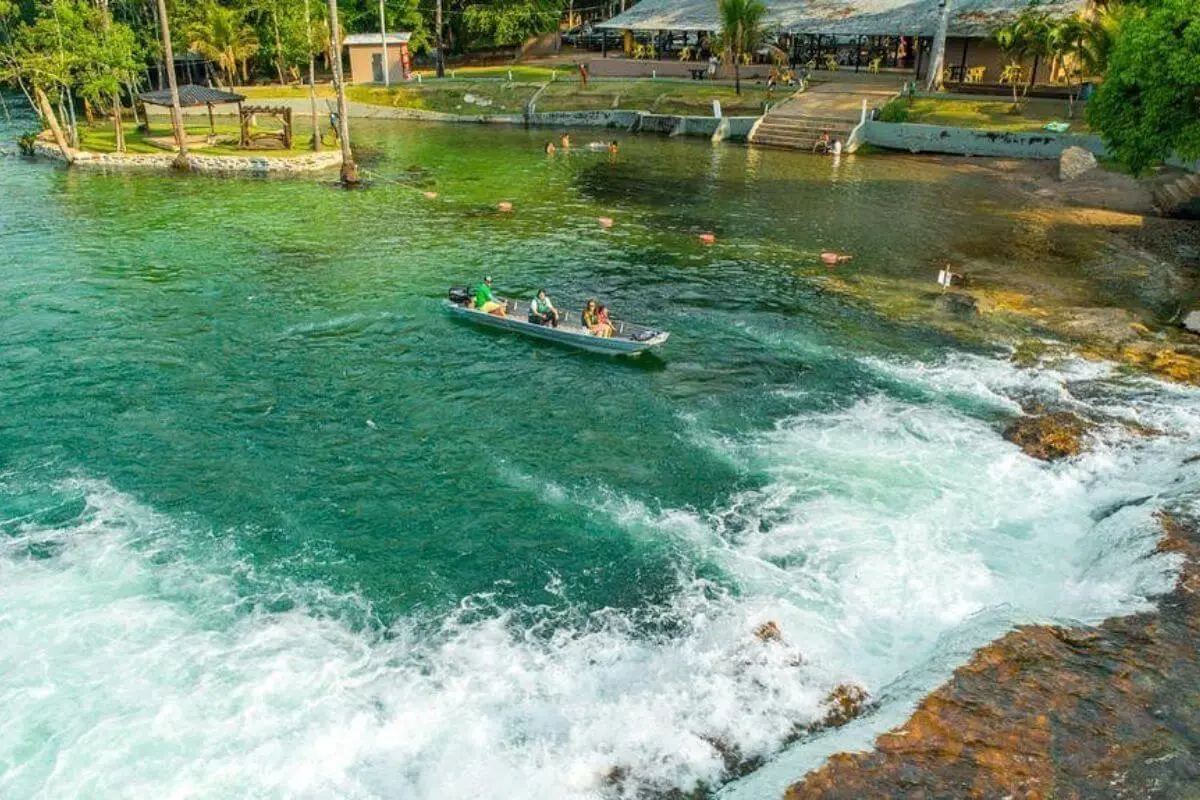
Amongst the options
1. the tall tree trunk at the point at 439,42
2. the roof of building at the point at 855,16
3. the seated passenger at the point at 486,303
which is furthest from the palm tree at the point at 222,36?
the seated passenger at the point at 486,303

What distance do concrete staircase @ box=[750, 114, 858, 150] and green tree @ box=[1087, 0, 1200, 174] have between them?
22766 millimetres

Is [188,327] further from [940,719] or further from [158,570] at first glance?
[940,719]

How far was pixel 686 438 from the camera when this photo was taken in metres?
24.4

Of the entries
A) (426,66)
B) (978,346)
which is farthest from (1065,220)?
(426,66)

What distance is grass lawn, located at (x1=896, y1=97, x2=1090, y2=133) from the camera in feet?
193

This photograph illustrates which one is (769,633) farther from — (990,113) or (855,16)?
(855,16)

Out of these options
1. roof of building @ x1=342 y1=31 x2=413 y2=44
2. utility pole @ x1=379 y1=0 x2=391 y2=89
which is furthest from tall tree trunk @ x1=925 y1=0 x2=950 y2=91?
roof of building @ x1=342 y1=31 x2=413 y2=44

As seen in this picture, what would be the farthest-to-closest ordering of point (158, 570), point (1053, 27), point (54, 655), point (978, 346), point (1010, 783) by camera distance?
point (1053, 27), point (978, 346), point (158, 570), point (54, 655), point (1010, 783)

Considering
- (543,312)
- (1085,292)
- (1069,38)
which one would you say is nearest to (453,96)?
(1069,38)

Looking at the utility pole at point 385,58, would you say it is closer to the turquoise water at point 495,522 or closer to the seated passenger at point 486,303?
the turquoise water at point 495,522

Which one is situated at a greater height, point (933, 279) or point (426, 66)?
point (426, 66)

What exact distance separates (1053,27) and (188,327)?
54373 millimetres

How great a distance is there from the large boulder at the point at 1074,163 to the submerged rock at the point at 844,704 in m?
45.6

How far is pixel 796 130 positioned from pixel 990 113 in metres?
12.9
